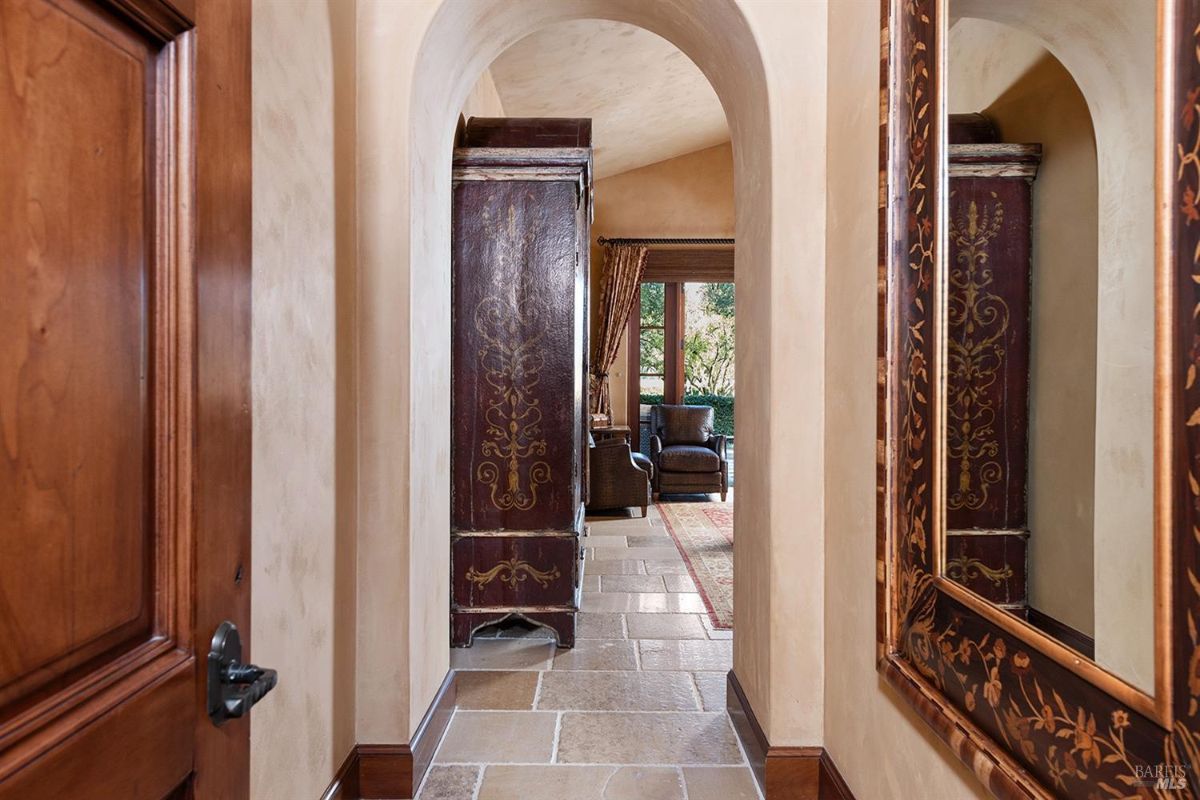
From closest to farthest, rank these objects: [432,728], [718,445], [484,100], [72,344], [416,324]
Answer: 1. [72,344]
2. [416,324]
3. [432,728]
4. [484,100]
5. [718,445]

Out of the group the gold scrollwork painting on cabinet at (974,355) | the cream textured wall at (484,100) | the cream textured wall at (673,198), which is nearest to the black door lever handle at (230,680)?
the gold scrollwork painting on cabinet at (974,355)

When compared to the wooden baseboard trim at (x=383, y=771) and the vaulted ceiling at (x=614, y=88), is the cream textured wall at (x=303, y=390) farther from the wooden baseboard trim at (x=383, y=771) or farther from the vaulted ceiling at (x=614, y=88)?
the vaulted ceiling at (x=614, y=88)

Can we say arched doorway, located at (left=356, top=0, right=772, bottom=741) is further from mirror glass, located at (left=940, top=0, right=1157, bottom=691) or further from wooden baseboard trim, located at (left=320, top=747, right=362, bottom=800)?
mirror glass, located at (left=940, top=0, right=1157, bottom=691)

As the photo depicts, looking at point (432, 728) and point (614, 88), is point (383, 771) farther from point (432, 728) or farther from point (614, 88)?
point (614, 88)

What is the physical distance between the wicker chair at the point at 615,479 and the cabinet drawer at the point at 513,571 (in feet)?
10.2

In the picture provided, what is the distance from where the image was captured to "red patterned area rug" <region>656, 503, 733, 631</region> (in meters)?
3.89

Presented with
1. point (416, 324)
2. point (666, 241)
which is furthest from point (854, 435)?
point (666, 241)

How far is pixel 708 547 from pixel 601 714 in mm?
2843

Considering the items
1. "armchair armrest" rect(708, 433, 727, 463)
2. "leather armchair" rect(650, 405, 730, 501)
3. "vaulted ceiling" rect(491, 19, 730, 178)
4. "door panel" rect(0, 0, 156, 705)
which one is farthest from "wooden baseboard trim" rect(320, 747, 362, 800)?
"armchair armrest" rect(708, 433, 727, 463)

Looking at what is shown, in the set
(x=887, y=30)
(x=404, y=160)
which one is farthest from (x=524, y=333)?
(x=887, y=30)

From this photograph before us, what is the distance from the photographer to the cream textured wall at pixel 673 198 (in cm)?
830

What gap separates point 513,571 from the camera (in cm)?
324

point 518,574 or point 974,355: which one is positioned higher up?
point 974,355

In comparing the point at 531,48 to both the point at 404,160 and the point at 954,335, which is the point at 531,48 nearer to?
the point at 404,160
